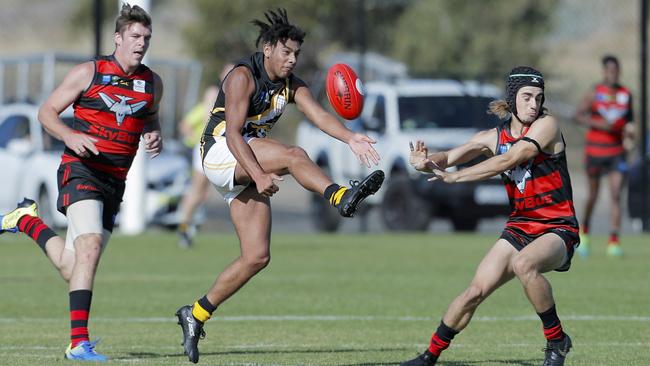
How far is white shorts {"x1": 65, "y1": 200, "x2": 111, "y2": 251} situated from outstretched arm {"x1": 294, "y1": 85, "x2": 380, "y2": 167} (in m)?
1.47

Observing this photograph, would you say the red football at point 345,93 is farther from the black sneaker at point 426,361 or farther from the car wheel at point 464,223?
the car wheel at point 464,223

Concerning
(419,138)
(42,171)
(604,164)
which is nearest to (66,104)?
(604,164)

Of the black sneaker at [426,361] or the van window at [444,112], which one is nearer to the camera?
the black sneaker at [426,361]

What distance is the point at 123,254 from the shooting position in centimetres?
1766

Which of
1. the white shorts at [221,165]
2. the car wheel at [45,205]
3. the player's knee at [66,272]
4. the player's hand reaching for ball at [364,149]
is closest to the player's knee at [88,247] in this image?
the player's knee at [66,272]

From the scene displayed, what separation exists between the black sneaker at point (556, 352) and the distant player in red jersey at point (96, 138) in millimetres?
2705

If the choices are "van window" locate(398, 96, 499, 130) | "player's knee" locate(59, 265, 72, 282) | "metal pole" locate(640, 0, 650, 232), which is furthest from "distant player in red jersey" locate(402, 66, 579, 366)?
"metal pole" locate(640, 0, 650, 232)


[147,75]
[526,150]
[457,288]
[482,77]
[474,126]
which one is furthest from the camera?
[482,77]

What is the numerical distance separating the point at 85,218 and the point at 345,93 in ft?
6.05

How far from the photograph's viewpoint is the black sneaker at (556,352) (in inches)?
322

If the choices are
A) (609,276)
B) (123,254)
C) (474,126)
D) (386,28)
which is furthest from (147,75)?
(386,28)

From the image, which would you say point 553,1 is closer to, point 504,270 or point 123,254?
point 123,254

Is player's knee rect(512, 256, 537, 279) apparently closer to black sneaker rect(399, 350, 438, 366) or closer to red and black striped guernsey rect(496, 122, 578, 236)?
red and black striped guernsey rect(496, 122, 578, 236)

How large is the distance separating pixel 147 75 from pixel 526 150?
2613 mm
